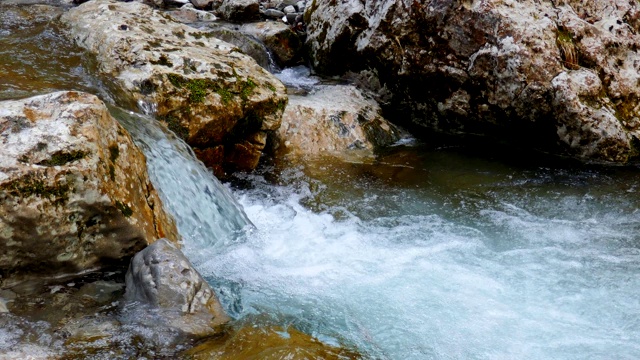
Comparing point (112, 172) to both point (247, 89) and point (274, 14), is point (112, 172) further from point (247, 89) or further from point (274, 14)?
point (274, 14)

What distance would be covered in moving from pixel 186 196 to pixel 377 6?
15.1 feet

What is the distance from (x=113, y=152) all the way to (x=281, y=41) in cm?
634

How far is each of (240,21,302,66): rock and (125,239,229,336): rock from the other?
6669 millimetres

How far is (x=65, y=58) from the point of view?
6809 millimetres

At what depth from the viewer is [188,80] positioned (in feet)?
20.7

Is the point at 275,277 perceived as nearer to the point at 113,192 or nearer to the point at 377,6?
the point at 113,192

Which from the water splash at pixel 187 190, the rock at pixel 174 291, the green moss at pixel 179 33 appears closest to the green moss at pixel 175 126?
the water splash at pixel 187 190

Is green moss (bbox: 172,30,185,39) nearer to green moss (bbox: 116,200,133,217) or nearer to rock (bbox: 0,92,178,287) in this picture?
rock (bbox: 0,92,178,287)

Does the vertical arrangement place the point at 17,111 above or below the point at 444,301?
above

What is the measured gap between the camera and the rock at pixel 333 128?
25.0ft

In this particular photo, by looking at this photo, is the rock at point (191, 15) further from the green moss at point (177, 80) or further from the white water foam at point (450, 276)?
the white water foam at point (450, 276)

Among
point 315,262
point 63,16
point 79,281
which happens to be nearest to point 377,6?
point 63,16

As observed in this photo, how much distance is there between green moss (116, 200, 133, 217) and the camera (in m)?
4.04

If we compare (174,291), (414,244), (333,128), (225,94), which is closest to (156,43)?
(225,94)
